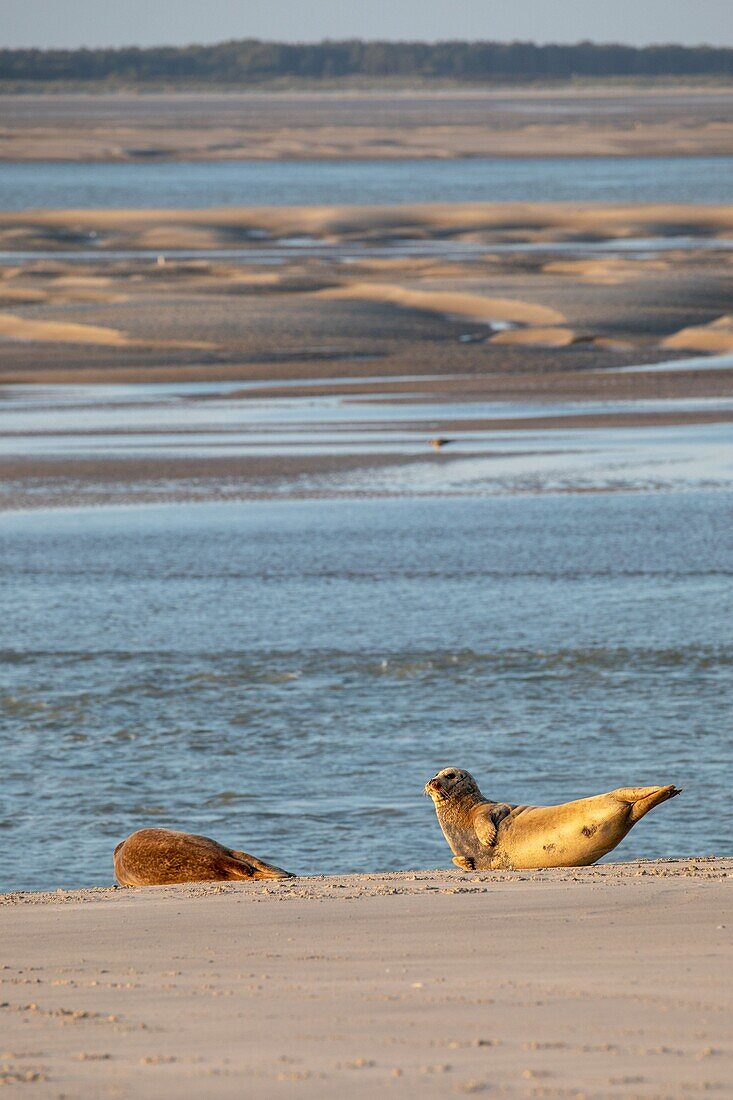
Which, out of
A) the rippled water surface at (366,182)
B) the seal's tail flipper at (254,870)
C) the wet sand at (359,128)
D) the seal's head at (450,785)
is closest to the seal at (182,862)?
the seal's tail flipper at (254,870)

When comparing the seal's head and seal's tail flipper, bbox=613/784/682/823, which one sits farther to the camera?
the seal's head

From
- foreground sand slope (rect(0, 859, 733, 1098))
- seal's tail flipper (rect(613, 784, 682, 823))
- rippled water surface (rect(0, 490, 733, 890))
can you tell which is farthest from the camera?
rippled water surface (rect(0, 490, 733, 890))

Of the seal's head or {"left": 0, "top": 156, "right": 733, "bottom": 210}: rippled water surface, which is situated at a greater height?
the seal's head

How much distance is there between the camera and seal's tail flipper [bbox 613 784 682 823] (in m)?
5.98

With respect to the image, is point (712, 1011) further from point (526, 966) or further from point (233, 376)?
point (233, 376)

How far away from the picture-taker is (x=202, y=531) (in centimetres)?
1488

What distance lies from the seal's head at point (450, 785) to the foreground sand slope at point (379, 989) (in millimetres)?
513

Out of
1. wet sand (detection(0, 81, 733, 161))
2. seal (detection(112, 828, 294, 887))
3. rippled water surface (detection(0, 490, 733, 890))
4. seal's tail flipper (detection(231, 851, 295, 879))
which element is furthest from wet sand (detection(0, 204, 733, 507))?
wet sand (detection(0, 81, 733, 161))

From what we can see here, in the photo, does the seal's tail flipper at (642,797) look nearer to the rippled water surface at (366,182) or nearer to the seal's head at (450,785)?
the seal's head at (450,785)

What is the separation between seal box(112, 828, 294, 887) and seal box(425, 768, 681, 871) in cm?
65

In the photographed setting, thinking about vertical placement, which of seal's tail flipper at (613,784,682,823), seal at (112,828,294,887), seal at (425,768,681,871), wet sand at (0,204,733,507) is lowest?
wet sand at (0,204,733,507)

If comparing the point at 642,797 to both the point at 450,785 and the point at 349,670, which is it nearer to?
the point at 450,785

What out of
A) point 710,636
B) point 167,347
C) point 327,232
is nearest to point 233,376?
point 167,347

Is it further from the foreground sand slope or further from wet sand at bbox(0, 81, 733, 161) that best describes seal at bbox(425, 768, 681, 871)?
wet sand at bbox(0, 81, 733, 161)
